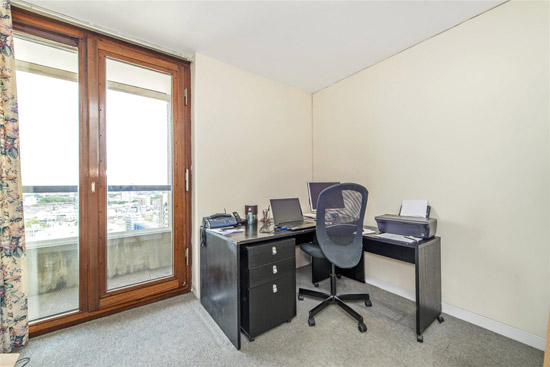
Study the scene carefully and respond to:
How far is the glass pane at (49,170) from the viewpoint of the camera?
1839mm

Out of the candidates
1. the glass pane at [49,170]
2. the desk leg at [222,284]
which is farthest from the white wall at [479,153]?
the glass pane at [49,170]

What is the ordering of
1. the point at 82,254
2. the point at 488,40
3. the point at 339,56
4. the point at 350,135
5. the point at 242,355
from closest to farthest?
the point at 242,355 < the point at 488,40 < the point at 82,254 < the point at 339,56 < the point at 350,135

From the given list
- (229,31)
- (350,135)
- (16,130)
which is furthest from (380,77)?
(16,130)

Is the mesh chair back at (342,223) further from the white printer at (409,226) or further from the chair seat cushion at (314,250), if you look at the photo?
the white printer at (409,226)

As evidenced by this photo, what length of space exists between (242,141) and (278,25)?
1217 millimetres

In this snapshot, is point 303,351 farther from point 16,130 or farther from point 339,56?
point 339,56

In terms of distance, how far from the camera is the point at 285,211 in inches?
96.2

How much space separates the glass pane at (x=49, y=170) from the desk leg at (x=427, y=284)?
2.89 m

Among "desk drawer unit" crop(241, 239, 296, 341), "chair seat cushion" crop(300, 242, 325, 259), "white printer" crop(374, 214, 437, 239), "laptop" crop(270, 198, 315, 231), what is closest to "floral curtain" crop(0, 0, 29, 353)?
"desk drawer unit" crop(241, 239, 296, 341)

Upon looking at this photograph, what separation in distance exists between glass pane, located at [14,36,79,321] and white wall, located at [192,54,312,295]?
104cm

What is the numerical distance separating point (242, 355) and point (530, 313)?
2138mm

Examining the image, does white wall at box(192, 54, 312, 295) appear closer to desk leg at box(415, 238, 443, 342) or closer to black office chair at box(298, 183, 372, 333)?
black office chair at box(298, 183, 372, 333)

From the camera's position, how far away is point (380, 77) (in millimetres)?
2561

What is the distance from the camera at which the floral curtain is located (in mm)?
1567
